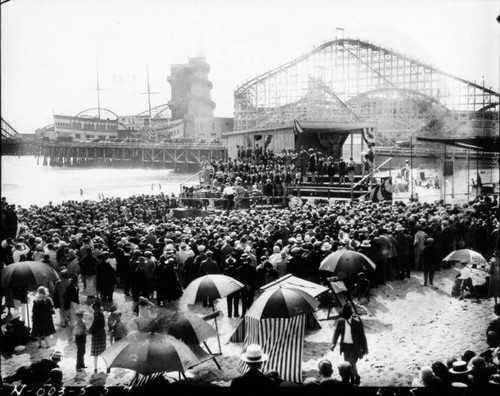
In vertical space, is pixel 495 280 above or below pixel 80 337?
above

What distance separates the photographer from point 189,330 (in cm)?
774

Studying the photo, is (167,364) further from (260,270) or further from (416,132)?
(416,132)

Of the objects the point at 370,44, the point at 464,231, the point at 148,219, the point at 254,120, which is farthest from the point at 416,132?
the point at 464,231

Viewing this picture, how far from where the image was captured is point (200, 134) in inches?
4161

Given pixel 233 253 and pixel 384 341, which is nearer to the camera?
pixel 384 341

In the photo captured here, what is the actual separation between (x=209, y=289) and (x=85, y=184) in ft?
232

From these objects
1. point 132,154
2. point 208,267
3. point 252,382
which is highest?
point 132,154

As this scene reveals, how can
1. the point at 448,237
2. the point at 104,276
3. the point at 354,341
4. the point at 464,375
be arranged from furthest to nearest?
the point at 448,237 → the point at 104,276 → the point at 354,341 → the point at 464,375

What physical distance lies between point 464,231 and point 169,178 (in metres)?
72.7

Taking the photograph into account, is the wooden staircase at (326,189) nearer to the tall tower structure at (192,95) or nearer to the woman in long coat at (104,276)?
the woman in long coat at (104,276)

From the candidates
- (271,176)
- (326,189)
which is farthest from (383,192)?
(271,176)

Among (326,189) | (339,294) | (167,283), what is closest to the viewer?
(339,294)

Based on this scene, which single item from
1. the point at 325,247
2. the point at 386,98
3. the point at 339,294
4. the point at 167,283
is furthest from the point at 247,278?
the point at 386,98

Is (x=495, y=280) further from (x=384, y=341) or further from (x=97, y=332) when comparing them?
(x=97, y=332)
